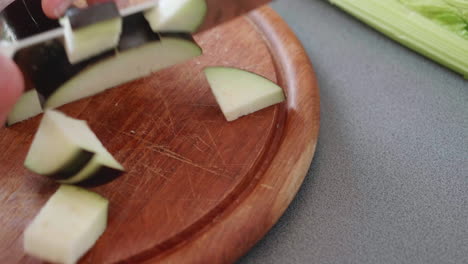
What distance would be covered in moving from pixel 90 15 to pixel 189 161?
17.5 inches

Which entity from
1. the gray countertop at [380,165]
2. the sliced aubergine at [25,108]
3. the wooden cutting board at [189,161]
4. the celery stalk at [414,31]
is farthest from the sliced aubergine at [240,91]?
the celery stalk at [414,31]

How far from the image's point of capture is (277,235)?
Result: 1.14 m

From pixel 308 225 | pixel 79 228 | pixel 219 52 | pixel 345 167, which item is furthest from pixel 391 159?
pixel 79 228

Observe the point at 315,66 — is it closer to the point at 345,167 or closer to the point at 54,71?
the point at 345,167

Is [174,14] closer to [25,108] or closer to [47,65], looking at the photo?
[47,65]

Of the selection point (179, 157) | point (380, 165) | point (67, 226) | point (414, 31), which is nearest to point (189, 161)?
point (179, 157)

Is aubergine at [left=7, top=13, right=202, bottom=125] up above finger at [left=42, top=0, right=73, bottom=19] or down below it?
below

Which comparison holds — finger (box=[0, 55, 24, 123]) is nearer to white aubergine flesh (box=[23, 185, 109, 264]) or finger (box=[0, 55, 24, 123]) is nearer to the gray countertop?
white aubergine flesh (box=[23, 185, 109, 264])

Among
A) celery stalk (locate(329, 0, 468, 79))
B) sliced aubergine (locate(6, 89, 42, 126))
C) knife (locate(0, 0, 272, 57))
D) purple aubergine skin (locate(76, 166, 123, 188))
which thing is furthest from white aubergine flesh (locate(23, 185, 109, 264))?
celery stalk (locate(329, 0, 468, 79))

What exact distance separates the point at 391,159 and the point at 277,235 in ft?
1.41

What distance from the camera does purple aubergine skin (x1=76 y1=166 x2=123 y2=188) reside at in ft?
3.41

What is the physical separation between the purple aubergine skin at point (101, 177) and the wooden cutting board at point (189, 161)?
4 cm

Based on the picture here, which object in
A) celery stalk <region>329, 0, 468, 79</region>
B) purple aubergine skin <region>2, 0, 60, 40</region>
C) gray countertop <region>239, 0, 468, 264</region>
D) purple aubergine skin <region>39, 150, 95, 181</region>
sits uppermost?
purple aubergine skin <region>2, 0, 60, 40</region>

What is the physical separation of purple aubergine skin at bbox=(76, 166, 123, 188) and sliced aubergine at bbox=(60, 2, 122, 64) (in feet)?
1.07
